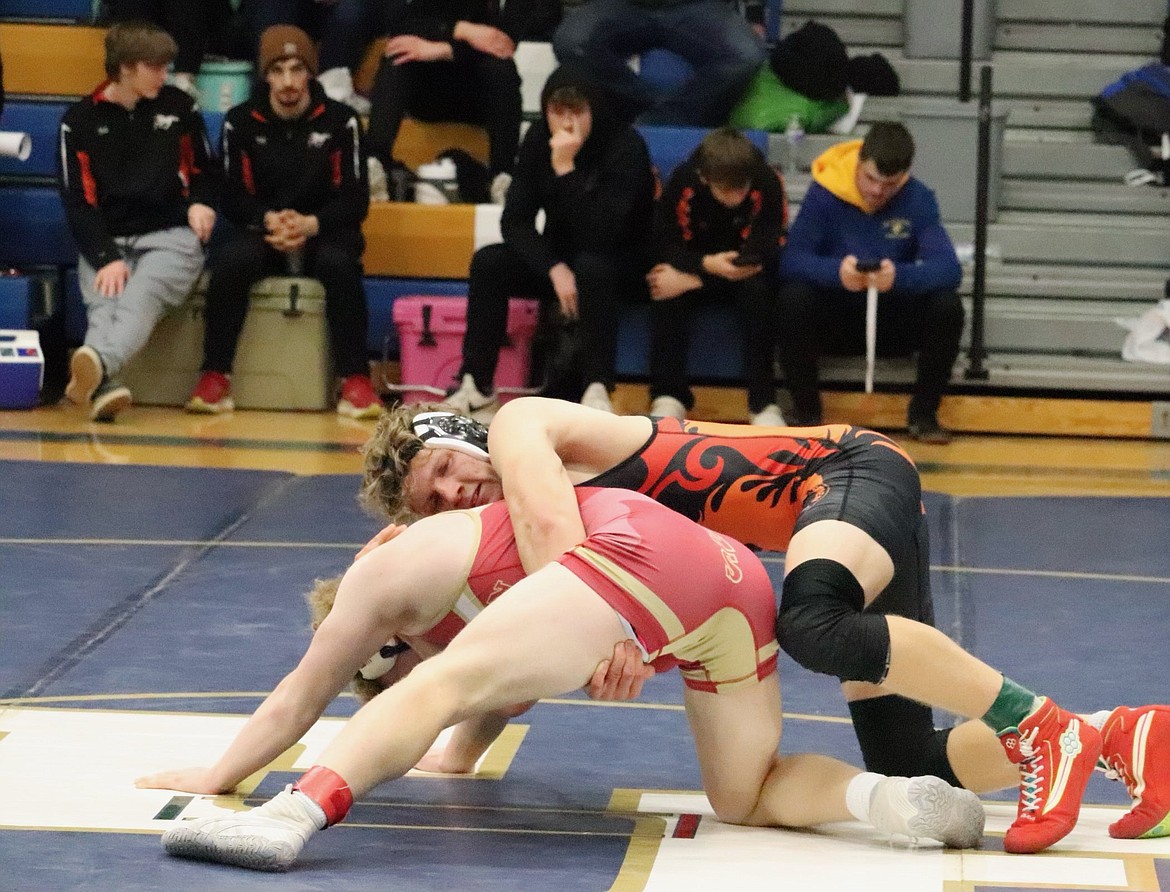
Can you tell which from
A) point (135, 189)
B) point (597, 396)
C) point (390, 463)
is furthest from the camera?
point (135, 189)

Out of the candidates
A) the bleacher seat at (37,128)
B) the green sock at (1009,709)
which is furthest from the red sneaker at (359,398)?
the green sock at (1009,709)

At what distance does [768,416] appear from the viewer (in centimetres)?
782

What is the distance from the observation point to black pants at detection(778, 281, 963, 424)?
7.89 meters

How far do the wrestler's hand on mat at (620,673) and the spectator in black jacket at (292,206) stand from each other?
202 inches

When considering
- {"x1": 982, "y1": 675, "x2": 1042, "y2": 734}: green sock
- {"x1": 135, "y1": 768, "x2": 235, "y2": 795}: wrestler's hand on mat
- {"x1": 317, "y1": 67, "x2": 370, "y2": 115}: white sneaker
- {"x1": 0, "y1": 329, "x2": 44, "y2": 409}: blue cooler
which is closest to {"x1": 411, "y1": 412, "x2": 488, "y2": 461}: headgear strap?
{"x1": 135, "y1": 768, "x2": 235, "y2": 795}: wrestler's hand on mat

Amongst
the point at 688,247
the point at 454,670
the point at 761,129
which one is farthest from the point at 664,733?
the point at 761,129

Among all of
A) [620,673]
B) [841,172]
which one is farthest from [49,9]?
[620,673]

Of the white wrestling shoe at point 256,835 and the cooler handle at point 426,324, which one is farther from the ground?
the white wrestling shoe at point 256,835

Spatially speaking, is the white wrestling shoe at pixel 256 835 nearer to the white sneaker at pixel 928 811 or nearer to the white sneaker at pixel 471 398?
the white sneaker at pixel 928 811

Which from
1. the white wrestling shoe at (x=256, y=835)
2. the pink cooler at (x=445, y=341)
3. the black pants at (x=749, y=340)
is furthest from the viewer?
the pink cooler at (x=445, y=341)

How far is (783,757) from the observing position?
355 cm

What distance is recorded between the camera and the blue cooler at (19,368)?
8250 mm

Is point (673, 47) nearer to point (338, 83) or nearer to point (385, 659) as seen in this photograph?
point (338, 83)

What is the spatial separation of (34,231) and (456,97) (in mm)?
2039
